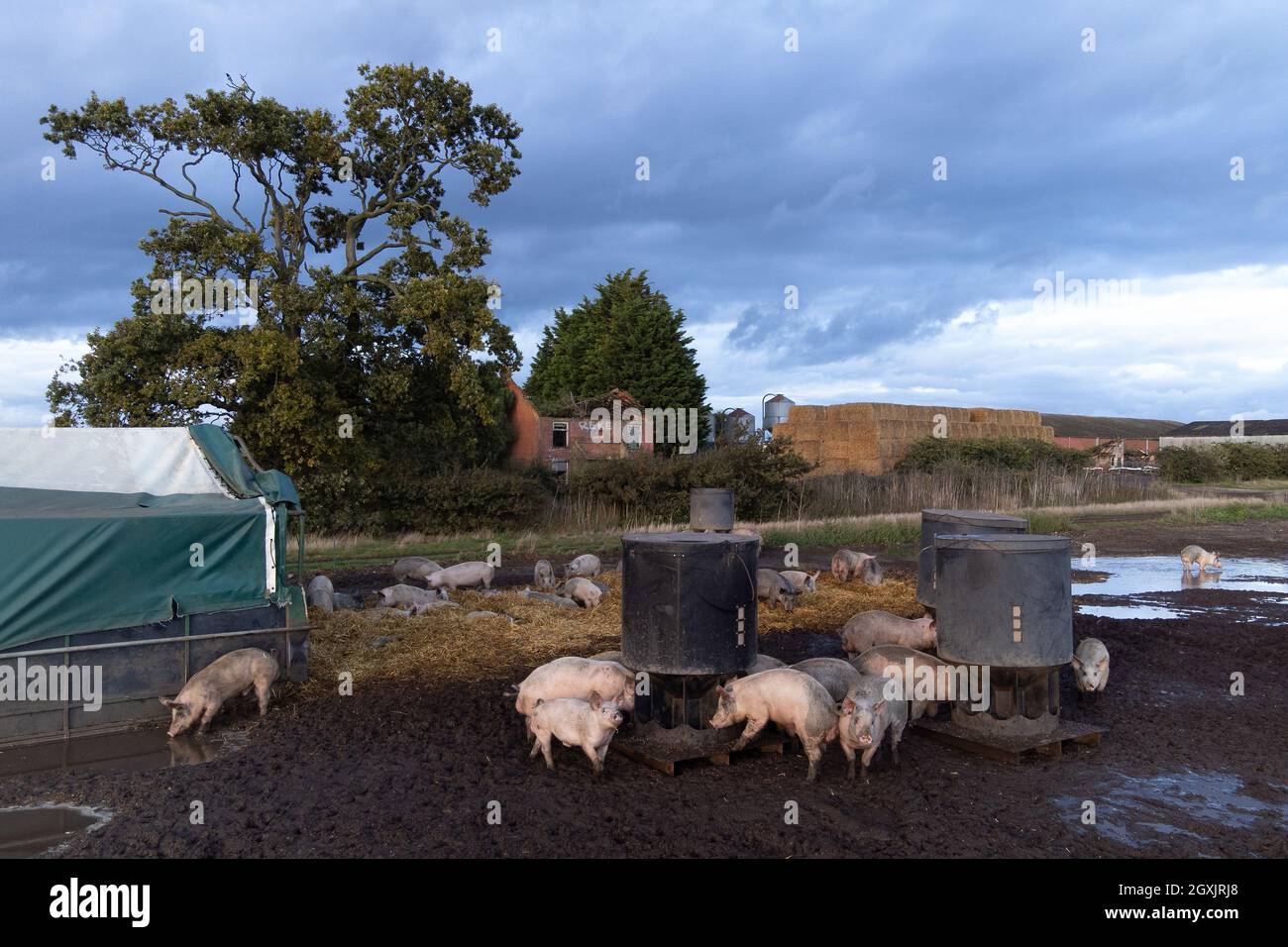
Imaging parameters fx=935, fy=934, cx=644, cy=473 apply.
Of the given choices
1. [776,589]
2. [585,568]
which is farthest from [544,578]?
[776,589]

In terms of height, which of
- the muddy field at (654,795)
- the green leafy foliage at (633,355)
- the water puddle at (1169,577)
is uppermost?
the green leafy foliage at (633,355)

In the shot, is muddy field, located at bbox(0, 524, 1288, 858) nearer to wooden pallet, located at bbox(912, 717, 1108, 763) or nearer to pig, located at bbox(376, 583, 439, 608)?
wooden pallet, located at bbox(912, 717, 1108, 763)

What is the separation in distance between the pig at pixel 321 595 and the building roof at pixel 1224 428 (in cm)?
9422

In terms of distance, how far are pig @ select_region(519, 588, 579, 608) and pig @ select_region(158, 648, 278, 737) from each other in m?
5.79

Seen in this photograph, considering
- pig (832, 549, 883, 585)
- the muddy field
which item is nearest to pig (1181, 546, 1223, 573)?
pig (832, 549, 883, 585)

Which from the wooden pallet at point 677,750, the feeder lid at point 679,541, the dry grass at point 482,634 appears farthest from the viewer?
the dry grass at point 482,634

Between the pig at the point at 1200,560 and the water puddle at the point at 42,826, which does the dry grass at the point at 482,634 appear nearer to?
the water puddle at the point at 42,826

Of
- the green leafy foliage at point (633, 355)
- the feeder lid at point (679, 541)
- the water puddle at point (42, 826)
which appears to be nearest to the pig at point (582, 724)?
the feeder lid at point (679, 541)

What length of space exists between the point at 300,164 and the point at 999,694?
75.2ft

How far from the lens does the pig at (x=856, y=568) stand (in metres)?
16.5

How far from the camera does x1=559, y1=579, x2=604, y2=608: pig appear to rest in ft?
47.5

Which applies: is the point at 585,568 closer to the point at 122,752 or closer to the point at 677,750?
the point at 122,752

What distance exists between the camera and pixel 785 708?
23.1 ft
